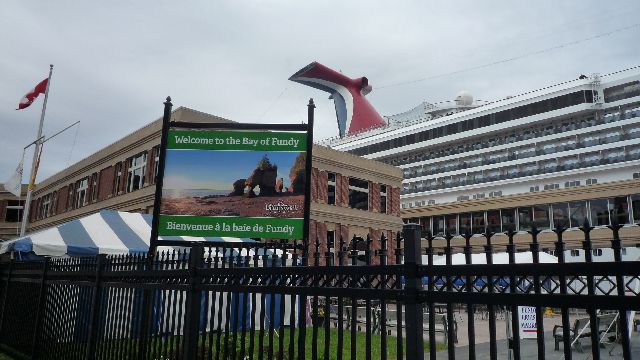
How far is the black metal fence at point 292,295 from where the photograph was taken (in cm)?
237

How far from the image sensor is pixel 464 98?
76.1 m

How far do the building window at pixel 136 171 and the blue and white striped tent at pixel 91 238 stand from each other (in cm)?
1408

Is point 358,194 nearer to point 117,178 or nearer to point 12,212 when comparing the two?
point 117,178

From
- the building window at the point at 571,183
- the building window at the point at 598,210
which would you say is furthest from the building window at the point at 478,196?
the building window at the point at 598,210

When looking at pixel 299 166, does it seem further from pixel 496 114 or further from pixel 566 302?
pixel 496 114

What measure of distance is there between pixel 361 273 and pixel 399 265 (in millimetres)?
399

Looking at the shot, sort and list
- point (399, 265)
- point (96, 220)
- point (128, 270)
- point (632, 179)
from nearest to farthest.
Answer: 1. point (399, 265)
2. point (128, 270)
3. point (96, 220)
4. point (632, 179)

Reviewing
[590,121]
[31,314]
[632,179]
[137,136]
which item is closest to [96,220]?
[31,314]

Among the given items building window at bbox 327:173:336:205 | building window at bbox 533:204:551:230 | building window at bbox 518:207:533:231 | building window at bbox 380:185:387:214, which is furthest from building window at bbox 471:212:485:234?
building window at bbox 327:173:336:205

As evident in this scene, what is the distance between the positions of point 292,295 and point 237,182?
554 cm

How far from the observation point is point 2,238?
165 feet

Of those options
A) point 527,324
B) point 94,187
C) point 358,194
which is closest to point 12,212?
point 94,187

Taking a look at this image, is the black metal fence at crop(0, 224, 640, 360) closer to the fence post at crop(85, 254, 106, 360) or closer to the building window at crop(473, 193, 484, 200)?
the fence post at crop(85, 254, 106, 360)

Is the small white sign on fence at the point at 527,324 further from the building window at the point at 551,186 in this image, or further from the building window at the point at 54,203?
the building window at the point at 551,186
